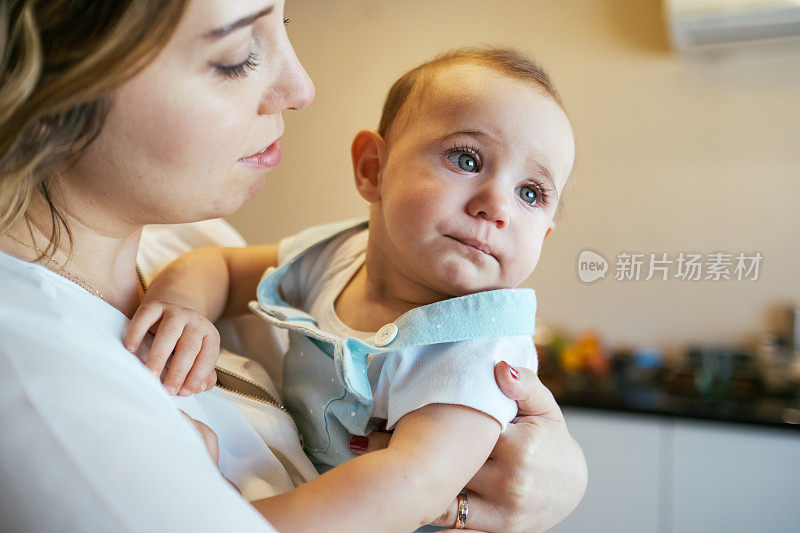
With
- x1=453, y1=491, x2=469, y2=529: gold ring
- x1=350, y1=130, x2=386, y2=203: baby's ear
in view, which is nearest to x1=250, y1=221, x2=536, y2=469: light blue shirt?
x1=453, y1=491, x2=469, y2=529: gold ring

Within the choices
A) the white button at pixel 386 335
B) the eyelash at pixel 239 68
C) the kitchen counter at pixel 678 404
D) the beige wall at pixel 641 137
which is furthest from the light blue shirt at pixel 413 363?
the beige wall at pixel 641 137

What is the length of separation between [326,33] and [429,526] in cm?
277

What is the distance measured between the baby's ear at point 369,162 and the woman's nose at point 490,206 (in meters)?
0.19

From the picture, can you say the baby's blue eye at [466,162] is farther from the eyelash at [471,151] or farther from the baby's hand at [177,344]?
the baby's hand at [177,344]

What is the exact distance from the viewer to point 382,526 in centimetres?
63

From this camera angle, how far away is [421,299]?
0.89 m

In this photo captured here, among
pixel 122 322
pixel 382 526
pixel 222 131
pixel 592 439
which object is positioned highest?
pixel 222 131

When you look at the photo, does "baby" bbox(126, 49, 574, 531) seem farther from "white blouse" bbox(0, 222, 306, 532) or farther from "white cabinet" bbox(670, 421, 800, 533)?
"white cabinet" bbox(670, 421, 800, 533)

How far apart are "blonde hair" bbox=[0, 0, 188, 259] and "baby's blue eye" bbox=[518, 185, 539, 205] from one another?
1.52 feet

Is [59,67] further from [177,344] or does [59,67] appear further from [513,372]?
[513,372]

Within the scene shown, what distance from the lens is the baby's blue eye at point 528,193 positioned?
867 millimetres

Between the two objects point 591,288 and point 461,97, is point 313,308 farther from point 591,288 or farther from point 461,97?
point 591,288

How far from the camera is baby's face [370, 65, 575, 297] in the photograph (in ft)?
2.69

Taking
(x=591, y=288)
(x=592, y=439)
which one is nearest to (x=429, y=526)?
(x=592, y=439)
